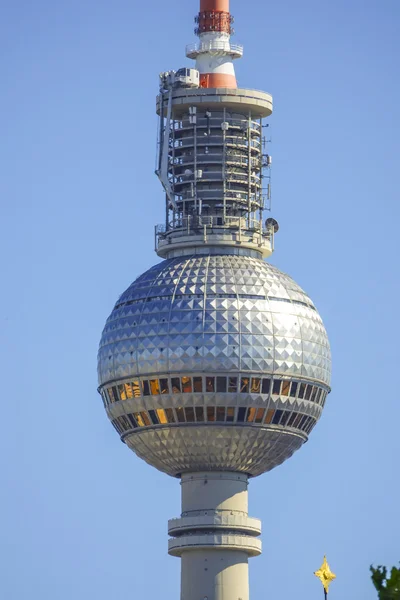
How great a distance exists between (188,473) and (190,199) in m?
21.6

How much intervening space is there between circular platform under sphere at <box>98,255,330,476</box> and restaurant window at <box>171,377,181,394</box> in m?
0.08

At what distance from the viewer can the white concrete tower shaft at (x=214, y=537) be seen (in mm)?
173375

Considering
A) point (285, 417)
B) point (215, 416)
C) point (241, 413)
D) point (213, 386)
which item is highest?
point (213, 386)

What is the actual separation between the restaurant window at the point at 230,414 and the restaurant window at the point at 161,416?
15.7 ft

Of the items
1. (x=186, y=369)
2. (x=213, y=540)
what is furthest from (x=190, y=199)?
(x=213, y=540)

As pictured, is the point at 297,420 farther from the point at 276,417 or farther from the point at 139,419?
the point at 139,419

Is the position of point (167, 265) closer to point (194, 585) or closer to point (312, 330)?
point (312, 330)

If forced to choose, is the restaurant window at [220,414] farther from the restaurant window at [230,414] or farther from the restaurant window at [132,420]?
the restaurant window at [132,420]

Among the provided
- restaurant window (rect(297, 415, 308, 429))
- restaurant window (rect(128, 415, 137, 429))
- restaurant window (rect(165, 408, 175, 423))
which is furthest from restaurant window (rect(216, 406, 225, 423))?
restaurant window (rect(297, 415, 308, 429))

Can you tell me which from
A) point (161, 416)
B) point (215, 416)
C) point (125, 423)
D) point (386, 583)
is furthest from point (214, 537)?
point (386, 583)

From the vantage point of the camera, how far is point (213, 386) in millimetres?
172250

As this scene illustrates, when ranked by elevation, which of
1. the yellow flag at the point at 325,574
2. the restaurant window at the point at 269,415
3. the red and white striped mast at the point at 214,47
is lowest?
the yellow flag at the point at 325,574

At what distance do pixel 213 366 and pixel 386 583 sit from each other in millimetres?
69694

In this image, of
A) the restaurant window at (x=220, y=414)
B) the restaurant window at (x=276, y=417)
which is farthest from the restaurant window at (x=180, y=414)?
the restaurant window at (x=276, y=417)
